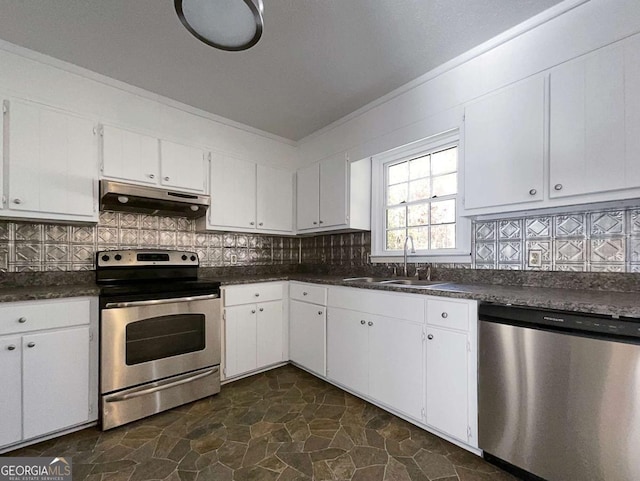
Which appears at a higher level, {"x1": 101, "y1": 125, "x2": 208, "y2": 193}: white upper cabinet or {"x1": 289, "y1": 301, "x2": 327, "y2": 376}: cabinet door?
{"x1": 101, "y1": 125, "x2": 208, "y2": 193}: white upper cabinet

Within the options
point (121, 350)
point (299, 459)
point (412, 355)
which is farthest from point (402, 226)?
point (121, 350)

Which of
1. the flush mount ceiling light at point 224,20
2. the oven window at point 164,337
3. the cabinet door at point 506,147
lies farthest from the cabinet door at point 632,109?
the oven window at point 164,337

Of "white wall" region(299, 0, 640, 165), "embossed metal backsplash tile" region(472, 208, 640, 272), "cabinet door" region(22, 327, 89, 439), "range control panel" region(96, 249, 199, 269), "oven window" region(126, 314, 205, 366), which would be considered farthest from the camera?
"range control panel" region(96, 249, 199, 269)

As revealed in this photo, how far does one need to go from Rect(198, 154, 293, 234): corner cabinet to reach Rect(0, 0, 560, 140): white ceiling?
68 centimetres

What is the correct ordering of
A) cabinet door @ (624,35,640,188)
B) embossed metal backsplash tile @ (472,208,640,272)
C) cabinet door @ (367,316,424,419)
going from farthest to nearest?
cabinet door @ (367,316,424,419) → embossed metal backsplash tile @ (472,208,640,272) → cabinet door @ (624,35,640,188)

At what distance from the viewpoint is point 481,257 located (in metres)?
2.20

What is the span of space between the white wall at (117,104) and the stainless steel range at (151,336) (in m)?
1.10

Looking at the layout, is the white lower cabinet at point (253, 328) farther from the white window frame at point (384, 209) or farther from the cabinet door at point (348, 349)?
the white window frame at point (384, 209)

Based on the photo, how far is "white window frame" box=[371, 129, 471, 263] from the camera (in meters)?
2.28

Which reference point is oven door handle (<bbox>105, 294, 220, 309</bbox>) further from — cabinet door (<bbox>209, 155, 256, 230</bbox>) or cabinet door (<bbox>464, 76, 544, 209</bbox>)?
cabinet door (<bbox>464, 76, 544, 209</bbox>)

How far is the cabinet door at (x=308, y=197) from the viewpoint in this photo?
3.26 meters

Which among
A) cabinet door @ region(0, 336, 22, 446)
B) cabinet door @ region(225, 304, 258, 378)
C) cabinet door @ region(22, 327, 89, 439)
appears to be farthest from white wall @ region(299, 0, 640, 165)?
cabinet door @ region(0, 336, 22, 446)

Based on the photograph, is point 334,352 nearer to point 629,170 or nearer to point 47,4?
point 629,170

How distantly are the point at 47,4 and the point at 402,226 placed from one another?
9.31 feet
